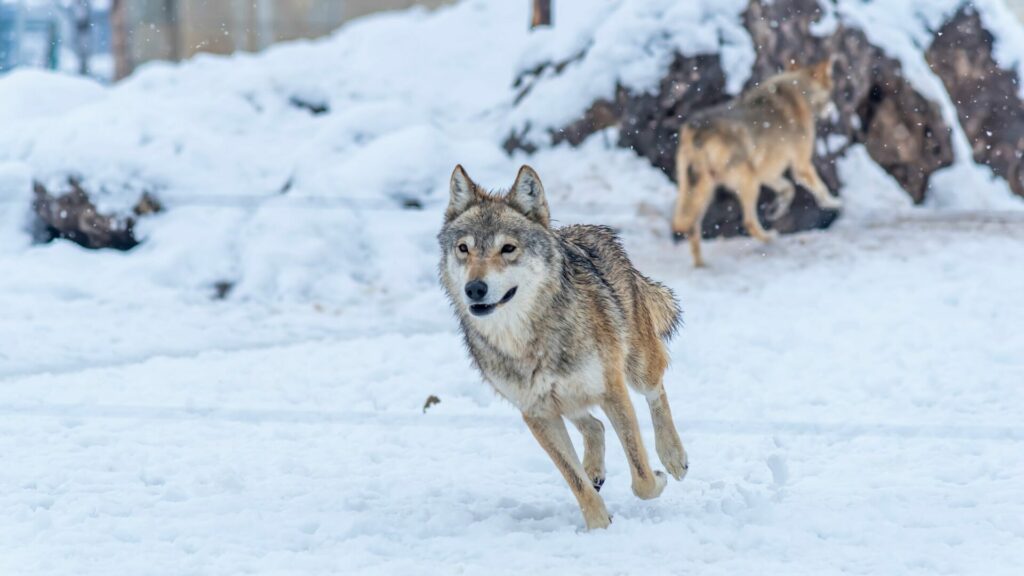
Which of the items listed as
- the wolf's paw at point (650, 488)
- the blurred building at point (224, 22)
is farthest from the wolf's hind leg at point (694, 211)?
the blurred building at point (224, 22)

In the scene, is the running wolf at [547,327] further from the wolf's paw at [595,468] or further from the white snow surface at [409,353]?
the white snow surface at [409,353]

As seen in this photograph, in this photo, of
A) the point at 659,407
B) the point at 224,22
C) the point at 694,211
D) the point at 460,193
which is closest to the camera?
the point at 460,193

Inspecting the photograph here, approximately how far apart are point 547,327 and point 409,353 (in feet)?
10.8

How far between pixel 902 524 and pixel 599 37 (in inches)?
322

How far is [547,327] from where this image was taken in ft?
14.4

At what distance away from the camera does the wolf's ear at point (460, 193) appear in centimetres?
474

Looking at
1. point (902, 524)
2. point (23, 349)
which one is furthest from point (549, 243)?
point (23, 349)

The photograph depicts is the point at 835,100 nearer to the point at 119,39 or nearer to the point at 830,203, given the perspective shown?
the point at 830,203

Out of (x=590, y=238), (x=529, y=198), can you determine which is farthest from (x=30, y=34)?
(x=529, y=198)

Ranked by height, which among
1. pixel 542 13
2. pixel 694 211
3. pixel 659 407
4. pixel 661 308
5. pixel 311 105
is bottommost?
pixel 659 407

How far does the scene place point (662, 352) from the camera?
502cm

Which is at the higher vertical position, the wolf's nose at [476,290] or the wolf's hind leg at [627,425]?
the wolf's nose at [476,290]

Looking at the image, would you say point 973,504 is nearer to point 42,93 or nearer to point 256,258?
point 256,258

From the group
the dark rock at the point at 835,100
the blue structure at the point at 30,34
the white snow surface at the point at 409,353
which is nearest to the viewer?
the white snow surface at the point at 409,353
